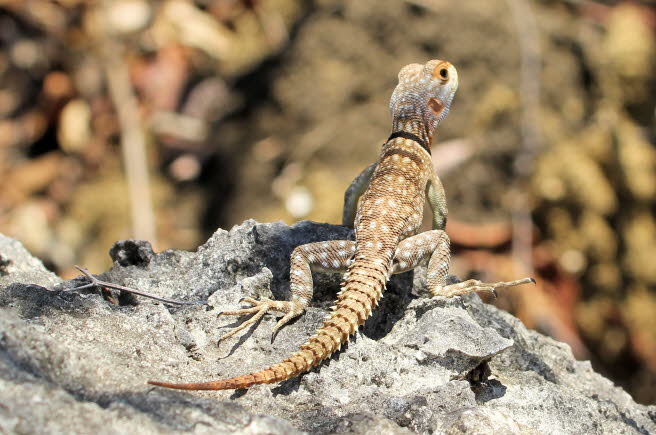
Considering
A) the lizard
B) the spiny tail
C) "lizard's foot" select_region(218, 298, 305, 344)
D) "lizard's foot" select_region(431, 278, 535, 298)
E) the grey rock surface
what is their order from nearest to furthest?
the grey rock surface → the spiny tail → the lizard → "lizard's foot" select_region(218, 298, 305, 344) → "lizard's foot" select_region(431, 278, 535, 298)

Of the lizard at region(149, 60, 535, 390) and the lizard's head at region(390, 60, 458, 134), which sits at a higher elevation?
the lizard's head at region(390, 60, 458, 134)

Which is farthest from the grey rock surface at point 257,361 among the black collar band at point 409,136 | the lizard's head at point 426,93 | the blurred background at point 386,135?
the blurred background at point 386,135

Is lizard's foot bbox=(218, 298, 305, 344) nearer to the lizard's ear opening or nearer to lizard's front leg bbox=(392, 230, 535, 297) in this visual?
lizard's front leg bbox=(392, 230, 535, 297)

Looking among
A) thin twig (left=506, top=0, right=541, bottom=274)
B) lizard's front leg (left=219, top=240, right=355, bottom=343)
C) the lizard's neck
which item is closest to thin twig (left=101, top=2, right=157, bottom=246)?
thin twig (left=506, top=0, right=541, bottom=274)

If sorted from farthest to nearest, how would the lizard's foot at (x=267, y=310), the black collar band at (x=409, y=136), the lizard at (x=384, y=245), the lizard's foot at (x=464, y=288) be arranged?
the black collar band at (x=409, y=136) < the lizard's foot at (x=464, y=288) < the lizard's foot at (x=267, y=310) < the lizard at (x=384, y=245)

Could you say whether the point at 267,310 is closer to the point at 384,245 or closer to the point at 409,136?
the point at 384,245

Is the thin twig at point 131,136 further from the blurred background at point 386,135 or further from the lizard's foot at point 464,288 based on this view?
the lizard's foot at point 464,288
